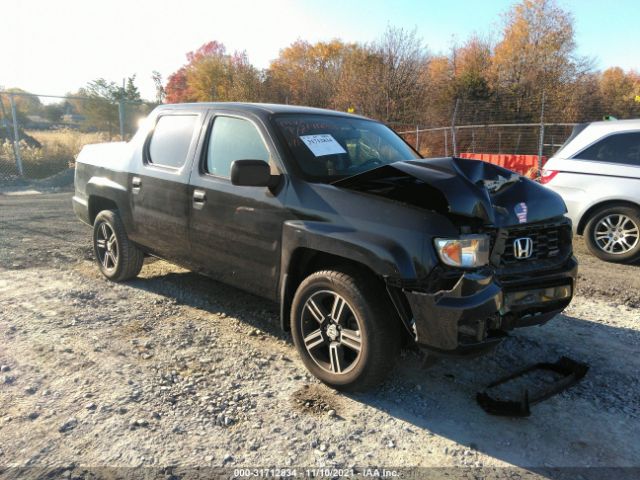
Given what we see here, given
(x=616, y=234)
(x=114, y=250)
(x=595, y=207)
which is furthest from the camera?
(x=595, y=207)

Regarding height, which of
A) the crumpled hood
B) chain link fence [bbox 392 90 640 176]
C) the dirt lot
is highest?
chain link fence [bbox 392 90 640 176]

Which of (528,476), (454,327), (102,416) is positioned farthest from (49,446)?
(528,476)

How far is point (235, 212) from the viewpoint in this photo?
3662 mm

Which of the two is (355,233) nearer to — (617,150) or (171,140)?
(171,140)

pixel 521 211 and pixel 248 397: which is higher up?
pixel 521 211

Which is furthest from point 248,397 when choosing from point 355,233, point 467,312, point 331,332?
point 467,312

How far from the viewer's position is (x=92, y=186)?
208 inches

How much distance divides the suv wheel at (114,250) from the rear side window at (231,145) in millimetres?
1619

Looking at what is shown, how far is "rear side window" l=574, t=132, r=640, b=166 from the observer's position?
6.29 metres

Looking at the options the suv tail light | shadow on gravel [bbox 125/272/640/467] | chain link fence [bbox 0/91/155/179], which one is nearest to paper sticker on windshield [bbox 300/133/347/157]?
shadow on gravel [bbox 125/272/640/467]

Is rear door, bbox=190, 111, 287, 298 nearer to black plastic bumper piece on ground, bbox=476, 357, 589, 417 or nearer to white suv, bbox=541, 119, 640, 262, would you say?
black plastic bumper piece on ground, bbox=476, 357, 589, 417

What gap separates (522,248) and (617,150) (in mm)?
4471

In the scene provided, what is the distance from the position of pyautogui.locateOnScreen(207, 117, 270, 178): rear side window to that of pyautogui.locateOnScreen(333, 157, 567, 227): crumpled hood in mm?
870

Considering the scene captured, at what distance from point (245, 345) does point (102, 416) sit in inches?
48.1
